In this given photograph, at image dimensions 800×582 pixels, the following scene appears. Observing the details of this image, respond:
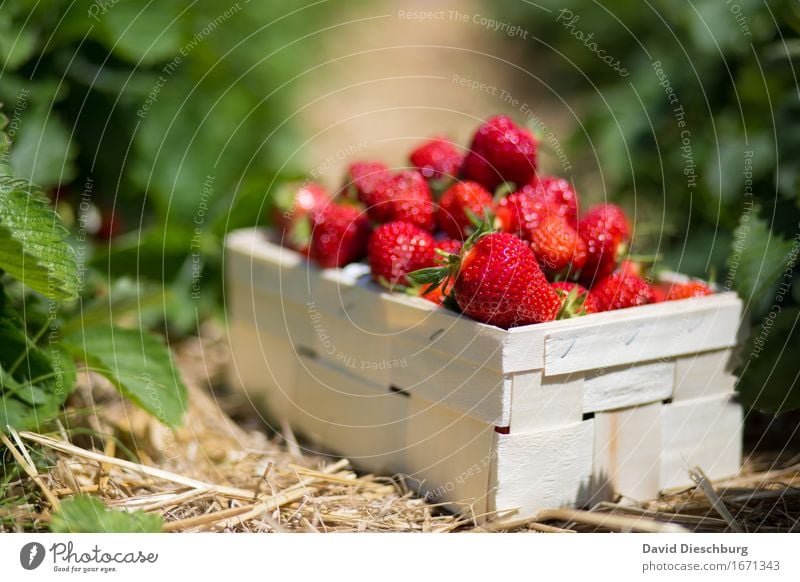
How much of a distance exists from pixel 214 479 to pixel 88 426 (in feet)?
0.78

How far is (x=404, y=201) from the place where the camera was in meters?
1.30

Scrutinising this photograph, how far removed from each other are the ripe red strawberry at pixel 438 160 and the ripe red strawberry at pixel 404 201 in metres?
0.05

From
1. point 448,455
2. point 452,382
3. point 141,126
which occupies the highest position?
point 141,126

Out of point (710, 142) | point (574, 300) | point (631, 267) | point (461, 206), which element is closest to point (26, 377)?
point (461, 206)

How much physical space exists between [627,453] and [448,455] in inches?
9.9

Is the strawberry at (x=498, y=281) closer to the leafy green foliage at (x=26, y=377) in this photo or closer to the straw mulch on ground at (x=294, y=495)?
the straw mulch on ground at (x=294, y=495)

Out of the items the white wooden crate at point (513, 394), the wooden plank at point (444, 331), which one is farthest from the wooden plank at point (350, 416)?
the wooden plank at point (444, 331)

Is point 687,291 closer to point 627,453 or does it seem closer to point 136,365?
point 627,453

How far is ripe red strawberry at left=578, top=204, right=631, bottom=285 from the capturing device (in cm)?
125
